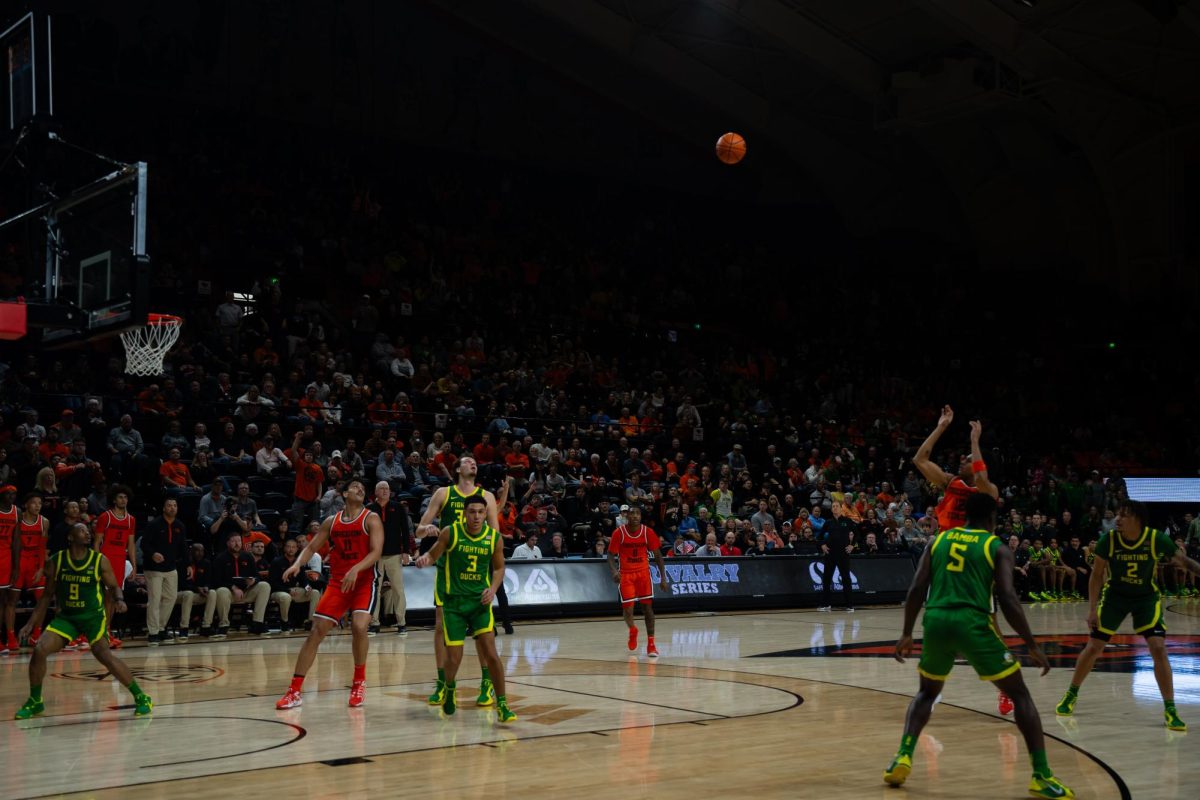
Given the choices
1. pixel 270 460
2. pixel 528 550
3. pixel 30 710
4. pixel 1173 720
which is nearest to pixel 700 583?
pixel 528 550

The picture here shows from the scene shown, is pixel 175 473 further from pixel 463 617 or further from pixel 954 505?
pixel 954 505

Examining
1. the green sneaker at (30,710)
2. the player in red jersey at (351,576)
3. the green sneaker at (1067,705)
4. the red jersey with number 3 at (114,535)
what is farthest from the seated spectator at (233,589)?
the green sneaker at (1067,705)

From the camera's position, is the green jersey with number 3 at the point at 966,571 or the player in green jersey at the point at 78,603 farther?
the player in green jersey at the point at 78,603

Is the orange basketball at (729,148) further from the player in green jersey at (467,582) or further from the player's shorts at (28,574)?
the player in green jersey at (467,582)

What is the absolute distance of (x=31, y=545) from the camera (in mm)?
16031

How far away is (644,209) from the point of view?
123 ft

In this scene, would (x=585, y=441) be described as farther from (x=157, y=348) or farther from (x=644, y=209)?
(x=644, y=209)

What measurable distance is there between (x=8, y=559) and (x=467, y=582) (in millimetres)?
8865

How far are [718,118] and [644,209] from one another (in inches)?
142

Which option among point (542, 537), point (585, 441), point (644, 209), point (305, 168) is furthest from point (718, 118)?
point (542, 537)

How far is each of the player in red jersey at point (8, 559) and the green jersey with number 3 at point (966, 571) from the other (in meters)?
12.8

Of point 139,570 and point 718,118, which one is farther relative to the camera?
point 718,118

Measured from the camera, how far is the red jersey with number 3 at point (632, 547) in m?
15.5

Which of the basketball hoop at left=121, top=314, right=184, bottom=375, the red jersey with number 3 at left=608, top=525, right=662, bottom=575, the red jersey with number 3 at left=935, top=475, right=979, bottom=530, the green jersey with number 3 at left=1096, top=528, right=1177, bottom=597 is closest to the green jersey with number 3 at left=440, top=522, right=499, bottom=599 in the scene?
the red jersey with number 3 at left=935, top=475, right=979, bottom=530
